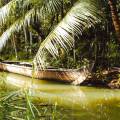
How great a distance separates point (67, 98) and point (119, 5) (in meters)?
4.95

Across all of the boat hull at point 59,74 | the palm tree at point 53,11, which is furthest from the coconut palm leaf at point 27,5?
the boat hull at point 59,74

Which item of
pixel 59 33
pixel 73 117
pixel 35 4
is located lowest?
pixel 73 117

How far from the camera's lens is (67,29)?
10156 mm

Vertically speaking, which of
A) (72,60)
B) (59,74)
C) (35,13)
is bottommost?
(59,74)

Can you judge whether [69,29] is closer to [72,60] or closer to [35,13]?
[35,13]

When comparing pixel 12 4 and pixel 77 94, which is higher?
pixel 12 4

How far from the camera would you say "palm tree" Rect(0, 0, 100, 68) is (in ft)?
33.0

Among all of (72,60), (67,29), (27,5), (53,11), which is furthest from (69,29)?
(72,60)

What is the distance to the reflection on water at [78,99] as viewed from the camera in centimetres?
752

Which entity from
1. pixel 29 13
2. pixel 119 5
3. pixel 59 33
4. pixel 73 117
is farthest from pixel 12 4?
pixel 73 117

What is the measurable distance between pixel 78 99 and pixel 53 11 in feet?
11.6

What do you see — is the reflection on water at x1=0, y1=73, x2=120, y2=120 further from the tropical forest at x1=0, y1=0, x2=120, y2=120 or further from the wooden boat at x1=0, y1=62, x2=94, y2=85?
the wooden boat at x1=0, y1=62, x2=94, y2=85

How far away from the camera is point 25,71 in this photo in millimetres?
13438

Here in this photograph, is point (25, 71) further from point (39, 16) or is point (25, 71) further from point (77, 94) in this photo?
point (77, 94)
